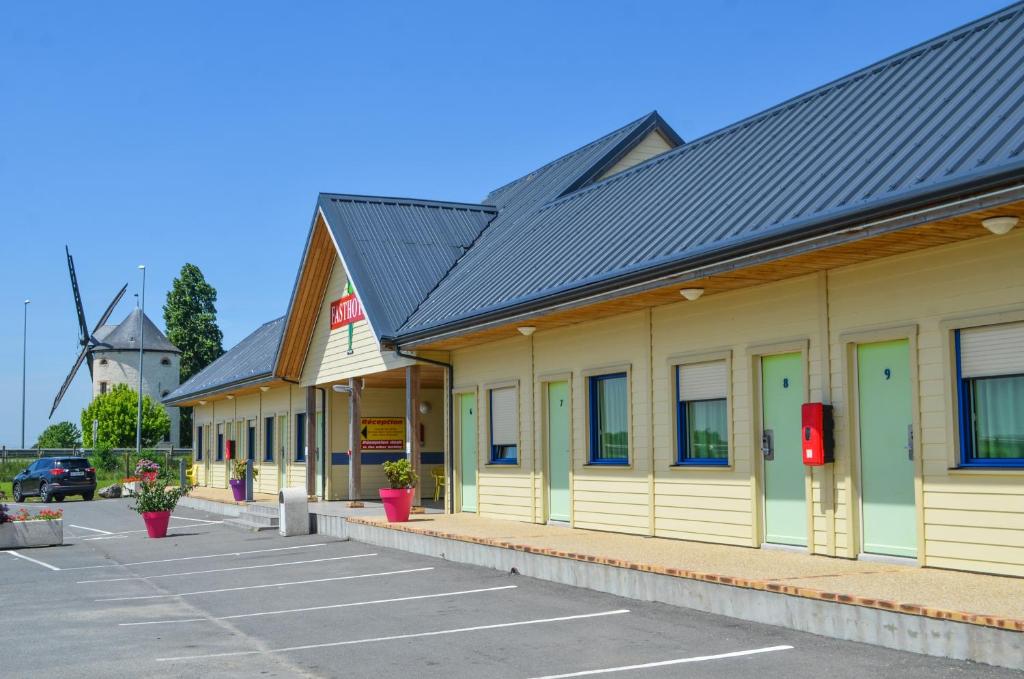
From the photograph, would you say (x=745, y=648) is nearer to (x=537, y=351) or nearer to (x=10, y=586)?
(x=537, y=351)

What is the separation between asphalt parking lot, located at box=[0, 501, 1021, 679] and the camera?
841 centimetres

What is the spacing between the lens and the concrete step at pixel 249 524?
23219 millimetres

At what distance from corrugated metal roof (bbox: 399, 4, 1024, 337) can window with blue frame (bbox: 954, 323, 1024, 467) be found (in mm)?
1635

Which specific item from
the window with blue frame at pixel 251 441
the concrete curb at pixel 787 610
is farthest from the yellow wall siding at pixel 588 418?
the window with blue frame at pixel 251 441

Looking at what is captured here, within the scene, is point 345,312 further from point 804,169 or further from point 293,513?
point 804,169

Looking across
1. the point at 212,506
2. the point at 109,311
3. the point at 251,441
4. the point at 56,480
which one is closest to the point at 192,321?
the point at 109,311

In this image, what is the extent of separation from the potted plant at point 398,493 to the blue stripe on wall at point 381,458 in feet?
24.7

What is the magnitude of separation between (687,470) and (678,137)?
40.6 ft

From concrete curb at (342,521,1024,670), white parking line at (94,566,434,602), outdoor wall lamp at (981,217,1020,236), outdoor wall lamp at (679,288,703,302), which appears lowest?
white parking line at (94,566,434,602)

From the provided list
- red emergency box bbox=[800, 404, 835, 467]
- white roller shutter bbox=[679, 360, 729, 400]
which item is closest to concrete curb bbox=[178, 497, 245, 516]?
white roller shutter bbox=[679, 360, 729, 400]

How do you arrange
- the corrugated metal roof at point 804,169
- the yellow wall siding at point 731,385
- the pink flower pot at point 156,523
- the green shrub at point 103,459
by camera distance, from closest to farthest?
the corrugated metal roof at point 804,169 < the yellow wall siding at point 731,385 < the pink flower pot at point 156,523 < the green shrub at point 103,459

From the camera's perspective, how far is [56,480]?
39375mm

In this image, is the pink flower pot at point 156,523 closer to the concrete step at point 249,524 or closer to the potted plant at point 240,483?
the concrete step at point 249,524

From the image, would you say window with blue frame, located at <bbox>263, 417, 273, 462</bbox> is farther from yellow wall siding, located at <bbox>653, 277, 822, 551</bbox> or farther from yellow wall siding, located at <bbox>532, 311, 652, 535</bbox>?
yellow wall siding, located at <bbox>653, 277, 822, 551</bbox>
